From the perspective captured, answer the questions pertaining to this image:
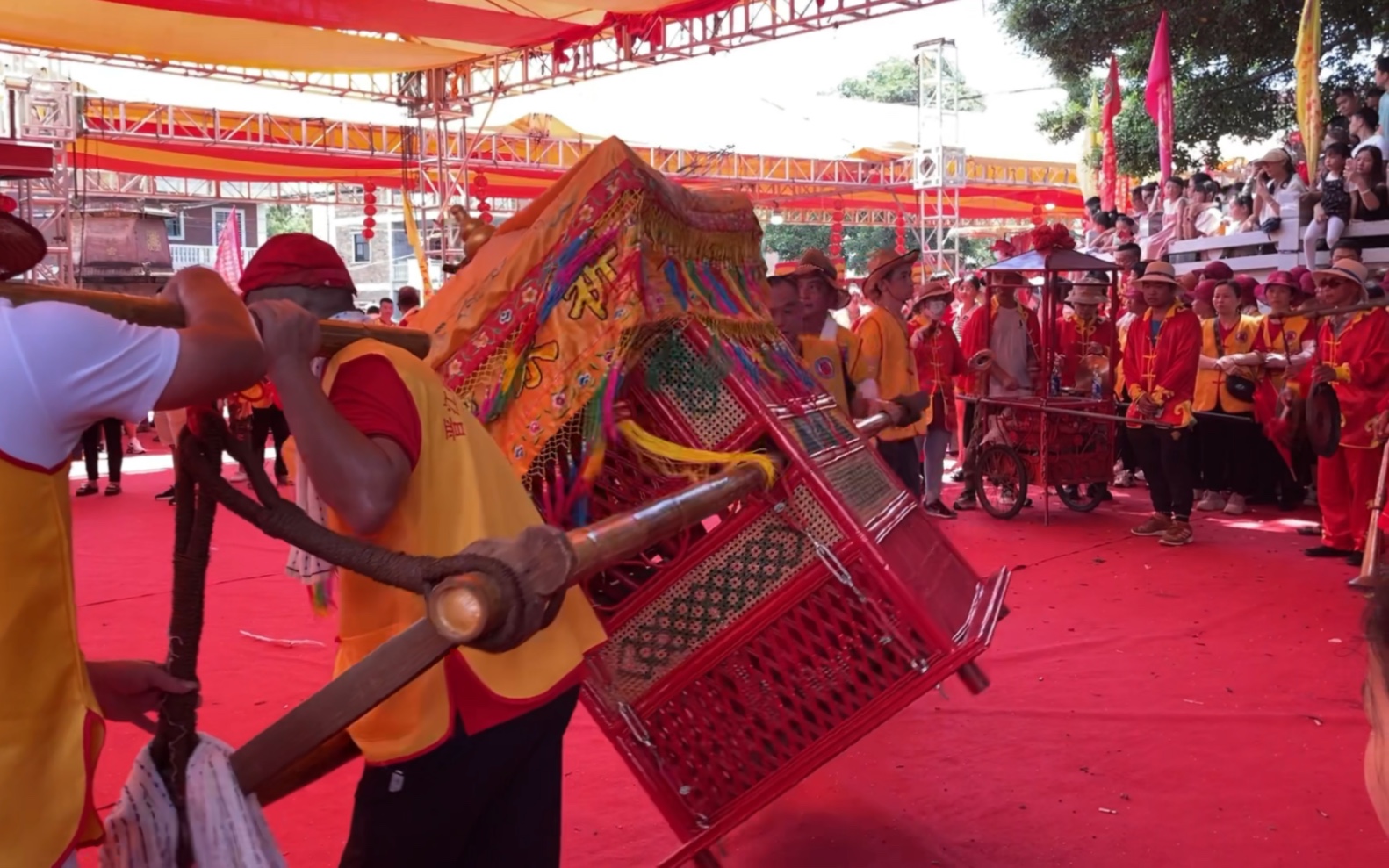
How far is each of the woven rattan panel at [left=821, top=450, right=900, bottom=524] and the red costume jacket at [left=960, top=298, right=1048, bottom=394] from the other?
598 centimetres

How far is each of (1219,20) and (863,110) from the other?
6289mm

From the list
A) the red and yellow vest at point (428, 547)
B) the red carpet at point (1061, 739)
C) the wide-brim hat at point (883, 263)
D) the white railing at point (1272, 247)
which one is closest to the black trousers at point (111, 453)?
the red carpet at point (1061, 739)

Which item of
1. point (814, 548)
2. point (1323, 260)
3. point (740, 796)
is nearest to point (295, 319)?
point (814, 548)

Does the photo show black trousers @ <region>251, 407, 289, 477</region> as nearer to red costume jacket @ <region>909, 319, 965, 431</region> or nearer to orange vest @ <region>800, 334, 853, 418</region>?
red costume jacket @ <region>909, 319, 965, 431</region>

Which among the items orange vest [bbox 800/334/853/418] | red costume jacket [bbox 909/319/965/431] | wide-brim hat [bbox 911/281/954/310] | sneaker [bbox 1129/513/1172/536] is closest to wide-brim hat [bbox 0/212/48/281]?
orange vest [bbox 800/334/853/418]

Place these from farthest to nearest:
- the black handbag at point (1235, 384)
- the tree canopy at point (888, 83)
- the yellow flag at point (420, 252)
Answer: the tree canopy at point (888, 83), the yellow flag at point (420, 252), the black handbag at point (1235, 384)

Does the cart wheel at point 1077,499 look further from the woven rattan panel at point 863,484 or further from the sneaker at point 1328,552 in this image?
the woven rattan panel at point 863,484

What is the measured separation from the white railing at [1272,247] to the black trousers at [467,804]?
9.77m

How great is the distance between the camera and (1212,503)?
346 inches

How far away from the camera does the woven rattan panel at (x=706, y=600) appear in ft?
8.38

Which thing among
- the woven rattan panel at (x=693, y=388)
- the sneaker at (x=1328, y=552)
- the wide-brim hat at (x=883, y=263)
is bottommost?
the sneaker at (x=1328, y=552)

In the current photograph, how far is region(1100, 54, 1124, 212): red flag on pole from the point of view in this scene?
46.0 feet

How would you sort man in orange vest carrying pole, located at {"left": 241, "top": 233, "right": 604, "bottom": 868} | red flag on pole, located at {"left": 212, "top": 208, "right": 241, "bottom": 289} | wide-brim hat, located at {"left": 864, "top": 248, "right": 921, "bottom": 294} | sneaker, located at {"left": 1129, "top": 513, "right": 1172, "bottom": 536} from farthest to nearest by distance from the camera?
red flag on pole, located at {"left": 212, "top": 208, "right": 241, "bottom": 289} < sneaker, located at {"left": 1129, "top": 513, "right": 1172, "bottom": 536} < wide-brim hat, located at {"left": 864, "top": 248, "right": 921, "bottom": 294} < man in orange vest carrying pole, located at {"left": 241, "top": 233, "right": 604, "bottom": 868}

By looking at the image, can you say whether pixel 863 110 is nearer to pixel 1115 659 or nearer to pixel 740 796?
pixel 1115 659
